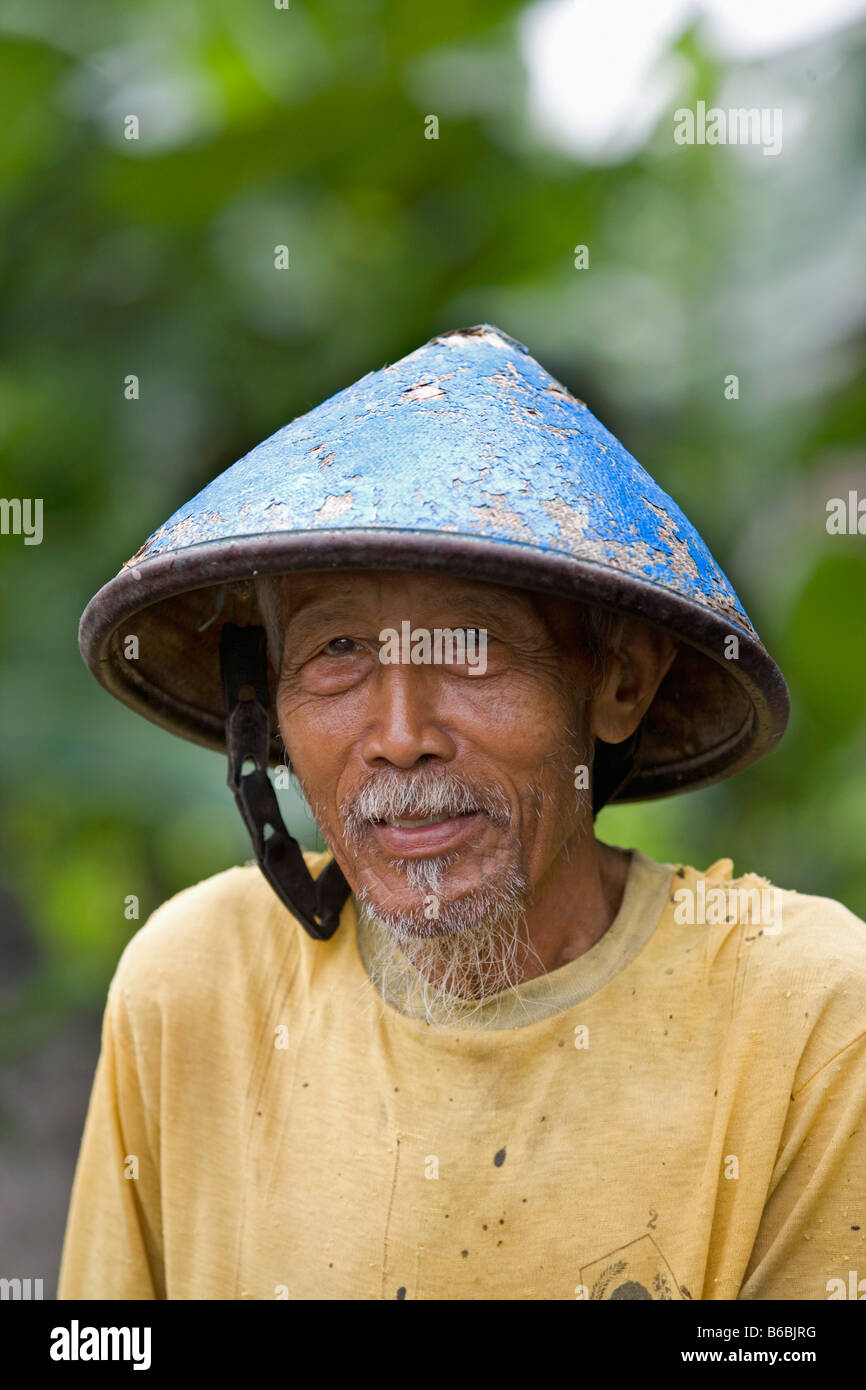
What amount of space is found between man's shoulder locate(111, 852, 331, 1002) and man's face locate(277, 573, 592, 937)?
1.20ft

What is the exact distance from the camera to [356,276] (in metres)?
4.03

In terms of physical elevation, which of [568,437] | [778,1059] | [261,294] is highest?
[261,294]

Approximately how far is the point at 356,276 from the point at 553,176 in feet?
2.22

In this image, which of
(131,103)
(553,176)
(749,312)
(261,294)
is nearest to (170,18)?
(131,103)

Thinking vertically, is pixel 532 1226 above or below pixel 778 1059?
below

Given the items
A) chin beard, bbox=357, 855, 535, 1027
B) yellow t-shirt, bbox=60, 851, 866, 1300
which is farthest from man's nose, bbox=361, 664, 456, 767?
yellow t-shirt, bbox=60, 851, 866, 1300

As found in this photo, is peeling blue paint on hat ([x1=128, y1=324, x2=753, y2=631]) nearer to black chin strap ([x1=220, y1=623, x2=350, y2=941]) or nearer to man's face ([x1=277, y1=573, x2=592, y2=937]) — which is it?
man's face ([x1=277, y1=573, x2=592, y2=937])

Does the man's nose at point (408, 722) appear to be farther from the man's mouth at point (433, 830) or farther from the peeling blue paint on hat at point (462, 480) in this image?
the peeling blue paint on hat at point (462, 480)

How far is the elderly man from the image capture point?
1570 millimetres

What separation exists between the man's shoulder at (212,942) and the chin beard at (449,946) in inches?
8.4

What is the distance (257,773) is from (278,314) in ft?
7.94

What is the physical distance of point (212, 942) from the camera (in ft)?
7.02
